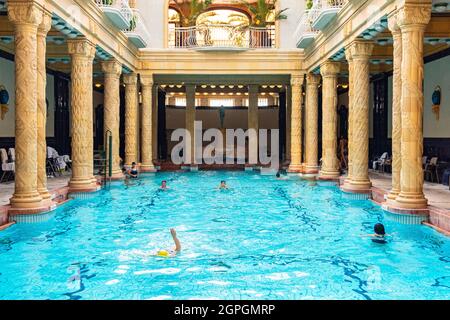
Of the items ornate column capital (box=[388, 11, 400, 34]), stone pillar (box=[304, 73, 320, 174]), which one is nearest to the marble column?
stone pillar (box=[304, 73, 320, 174])

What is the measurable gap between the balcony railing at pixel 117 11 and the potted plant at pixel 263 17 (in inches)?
338

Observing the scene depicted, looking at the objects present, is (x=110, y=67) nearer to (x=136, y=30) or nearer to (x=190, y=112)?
(x=136, y=30)

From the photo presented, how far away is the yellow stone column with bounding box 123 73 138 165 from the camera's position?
21.9 metres

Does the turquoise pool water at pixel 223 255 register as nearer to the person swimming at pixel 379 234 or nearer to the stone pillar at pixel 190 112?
the person swimming at pixel 379 234

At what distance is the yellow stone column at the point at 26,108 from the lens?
9.97m

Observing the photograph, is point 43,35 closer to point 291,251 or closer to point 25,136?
point 25,136

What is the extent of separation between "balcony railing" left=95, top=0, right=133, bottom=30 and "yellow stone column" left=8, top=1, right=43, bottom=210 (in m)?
4.62

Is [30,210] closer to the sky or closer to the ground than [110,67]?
closer to the ground

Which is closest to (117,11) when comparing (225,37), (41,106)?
(41,106)

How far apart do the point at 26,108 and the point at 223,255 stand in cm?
549

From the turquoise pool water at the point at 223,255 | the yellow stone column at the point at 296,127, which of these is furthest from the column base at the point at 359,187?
the yellow stone column at the point at 296,127

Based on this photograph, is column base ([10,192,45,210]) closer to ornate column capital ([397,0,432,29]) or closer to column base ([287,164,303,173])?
ornate column capital ([397,0,432,29])

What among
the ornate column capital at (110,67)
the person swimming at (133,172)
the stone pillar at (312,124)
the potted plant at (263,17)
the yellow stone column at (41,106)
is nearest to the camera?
the yellow stone column at (41,106)

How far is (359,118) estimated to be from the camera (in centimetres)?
1426
